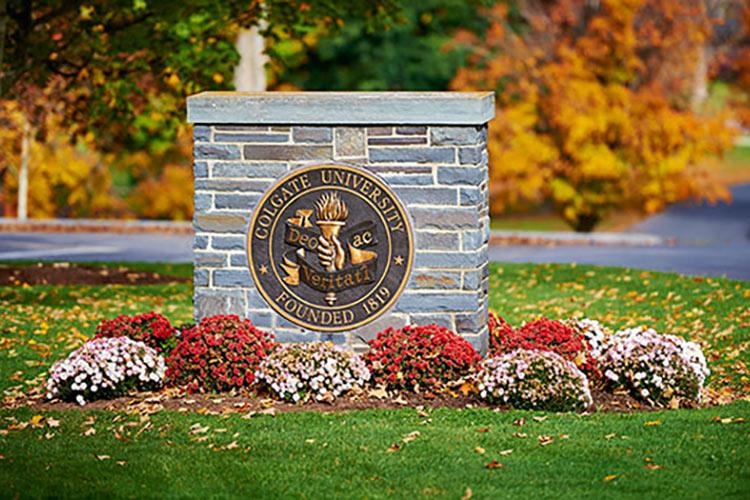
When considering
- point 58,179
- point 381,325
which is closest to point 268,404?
point 381,325

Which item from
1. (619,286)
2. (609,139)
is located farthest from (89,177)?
(619,286)

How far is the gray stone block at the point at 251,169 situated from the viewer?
34.6 feet

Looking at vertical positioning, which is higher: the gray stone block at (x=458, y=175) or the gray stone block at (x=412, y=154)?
the gray stone block at (x=412, y=154)

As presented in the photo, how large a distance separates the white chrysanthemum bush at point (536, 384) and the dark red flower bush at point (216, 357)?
69.9 inches

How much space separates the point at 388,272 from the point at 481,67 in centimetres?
2125

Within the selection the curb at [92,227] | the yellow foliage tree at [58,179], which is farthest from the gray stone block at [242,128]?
the yellow foliage tree at [58,179]

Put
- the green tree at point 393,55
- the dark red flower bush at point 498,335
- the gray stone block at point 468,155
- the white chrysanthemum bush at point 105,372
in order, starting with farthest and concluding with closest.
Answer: the green tree at point 393,55, the dark red flower bush at point 498,335, the gray stone block at point 468,155, the white chrysanthemum bush at point 105,372

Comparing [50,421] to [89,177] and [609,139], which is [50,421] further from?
[89,177]

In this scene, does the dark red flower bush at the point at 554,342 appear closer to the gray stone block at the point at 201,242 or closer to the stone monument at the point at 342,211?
the stone monument at the point at 342,211

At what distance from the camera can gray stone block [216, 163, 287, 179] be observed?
10.6 meters

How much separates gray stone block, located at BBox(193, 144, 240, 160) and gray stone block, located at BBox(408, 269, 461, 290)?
1.68m

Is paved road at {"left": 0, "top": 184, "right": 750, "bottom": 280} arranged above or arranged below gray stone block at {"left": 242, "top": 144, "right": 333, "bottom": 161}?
below

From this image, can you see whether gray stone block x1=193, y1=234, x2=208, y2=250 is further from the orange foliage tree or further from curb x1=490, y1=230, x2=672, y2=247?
the orange foliage tree

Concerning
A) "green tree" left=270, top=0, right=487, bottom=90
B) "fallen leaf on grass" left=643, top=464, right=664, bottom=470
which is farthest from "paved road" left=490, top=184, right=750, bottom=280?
"fallen leaf on grass" left=643, top=464, right=664, bottom=470
